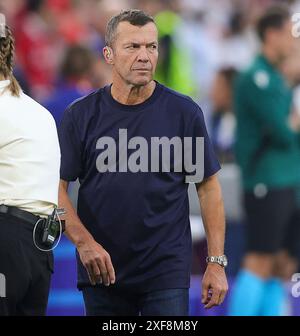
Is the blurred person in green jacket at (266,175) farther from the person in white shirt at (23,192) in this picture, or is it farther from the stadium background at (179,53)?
the person in white shirt at (23,192)

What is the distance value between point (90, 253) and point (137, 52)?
0.91m

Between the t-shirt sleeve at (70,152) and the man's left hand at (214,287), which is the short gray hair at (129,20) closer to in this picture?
the t-shirt sleeve at (70,152)

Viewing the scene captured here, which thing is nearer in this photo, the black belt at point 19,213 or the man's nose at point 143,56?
the black belt at point 19,213

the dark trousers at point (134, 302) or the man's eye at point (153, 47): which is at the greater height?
the man's eye at point (153, 47)

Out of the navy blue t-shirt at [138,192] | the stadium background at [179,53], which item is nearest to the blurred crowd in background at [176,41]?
the stadium background at [179,53]

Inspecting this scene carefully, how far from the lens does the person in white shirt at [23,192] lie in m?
5.24

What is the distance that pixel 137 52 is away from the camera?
18.4 ft

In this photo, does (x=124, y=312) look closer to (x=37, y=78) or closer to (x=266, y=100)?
(x=266, y=100)

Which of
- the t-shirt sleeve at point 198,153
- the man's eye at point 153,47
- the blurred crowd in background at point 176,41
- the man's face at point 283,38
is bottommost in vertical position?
the t-shirt sleeve at point 198,153

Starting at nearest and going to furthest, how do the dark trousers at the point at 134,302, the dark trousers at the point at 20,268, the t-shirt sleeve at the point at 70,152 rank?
1. the dark trousers at the point at 20,268
2. the dark trousers at the point at 134,302
3. the t-shirt sleeve at the point at 70,152

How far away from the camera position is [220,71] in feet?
36.8

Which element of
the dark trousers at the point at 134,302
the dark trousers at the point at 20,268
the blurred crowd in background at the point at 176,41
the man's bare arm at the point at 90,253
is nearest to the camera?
the dark trousers at the point at 20,268

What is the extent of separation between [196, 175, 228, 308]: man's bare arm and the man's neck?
0.46 metres
